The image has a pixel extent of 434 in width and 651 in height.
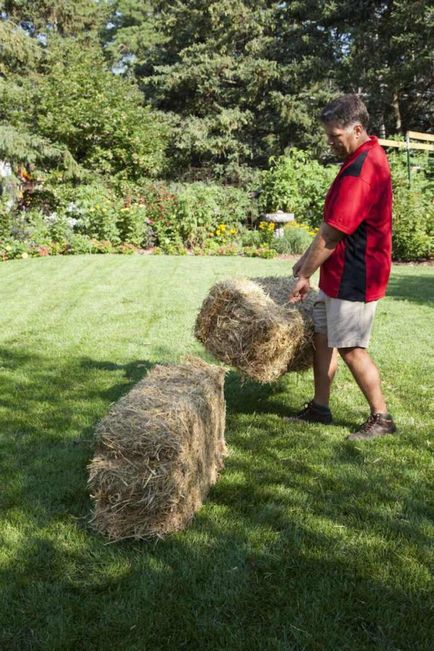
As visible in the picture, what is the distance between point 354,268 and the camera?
3.42 metres

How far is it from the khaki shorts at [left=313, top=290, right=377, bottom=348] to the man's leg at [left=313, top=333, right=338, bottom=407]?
0.82 feet

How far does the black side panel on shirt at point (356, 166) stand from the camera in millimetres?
3229

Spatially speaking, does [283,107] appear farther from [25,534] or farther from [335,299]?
[25,534]

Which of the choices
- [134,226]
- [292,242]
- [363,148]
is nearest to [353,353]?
[363,148]

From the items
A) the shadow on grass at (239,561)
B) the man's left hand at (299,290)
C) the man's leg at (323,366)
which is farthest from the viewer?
the man's leg at (323,366)

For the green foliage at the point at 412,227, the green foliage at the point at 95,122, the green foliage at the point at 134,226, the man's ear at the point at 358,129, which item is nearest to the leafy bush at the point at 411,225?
the green foliage at the point at 412,227

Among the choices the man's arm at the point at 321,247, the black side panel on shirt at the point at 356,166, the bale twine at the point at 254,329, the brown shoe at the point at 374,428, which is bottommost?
the brown shoe at the point at 374,428

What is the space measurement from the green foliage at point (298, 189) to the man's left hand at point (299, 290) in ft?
41.6

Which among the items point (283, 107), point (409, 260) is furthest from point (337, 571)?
point (283, 107)

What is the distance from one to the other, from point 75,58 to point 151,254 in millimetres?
11447

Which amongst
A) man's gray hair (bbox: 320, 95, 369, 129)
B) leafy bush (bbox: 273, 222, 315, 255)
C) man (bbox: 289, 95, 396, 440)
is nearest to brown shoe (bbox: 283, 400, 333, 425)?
man (bbox: 289, 95, 396, 440)

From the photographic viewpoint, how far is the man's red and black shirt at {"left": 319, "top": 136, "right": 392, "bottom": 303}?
3.24 meters

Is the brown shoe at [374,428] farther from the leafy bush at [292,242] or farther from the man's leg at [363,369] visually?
the leafy bush at [292,242]

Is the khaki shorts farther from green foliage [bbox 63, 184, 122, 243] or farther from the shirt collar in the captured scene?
green foliage [bbox 63, 184, 122, 243]
